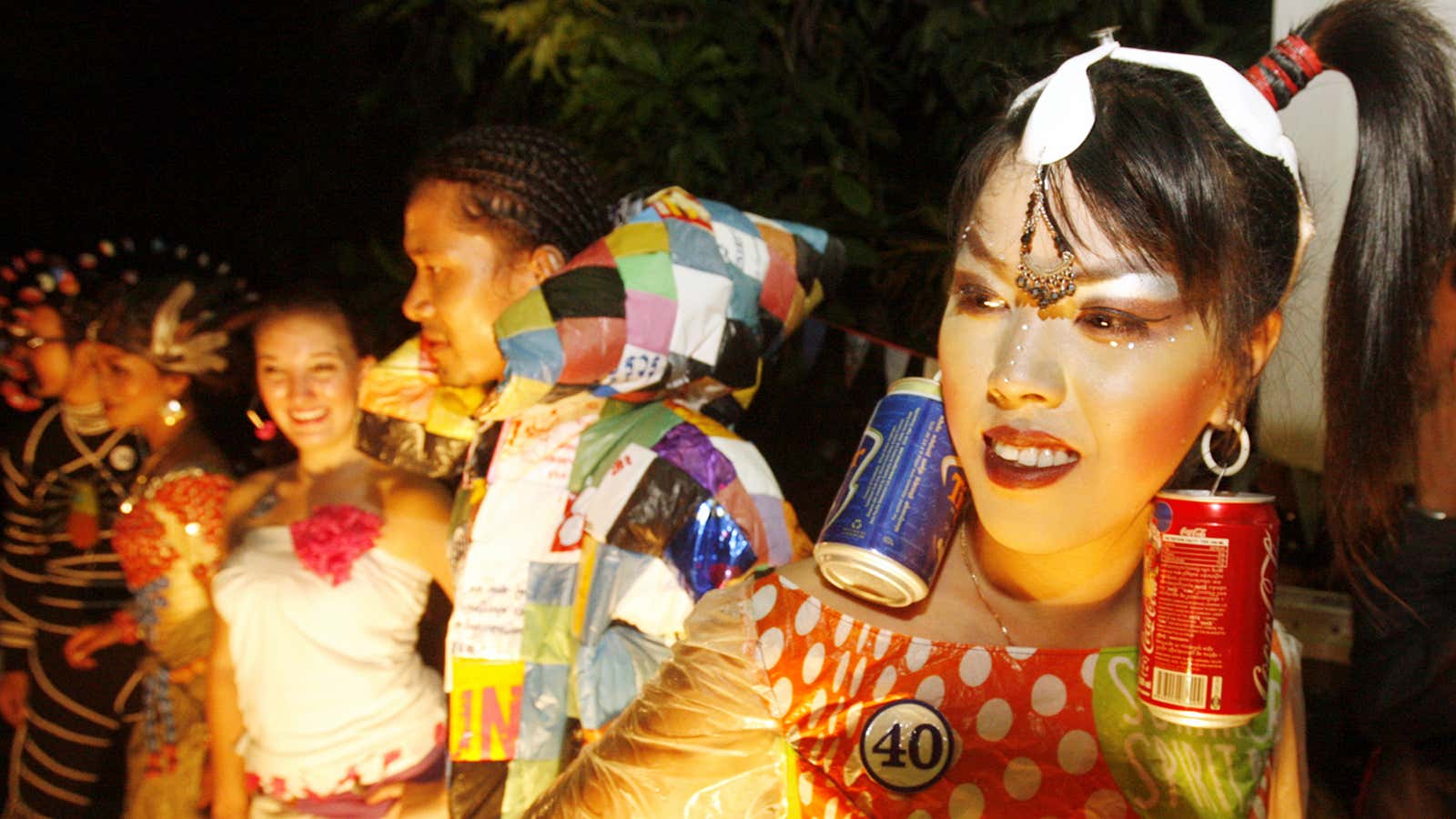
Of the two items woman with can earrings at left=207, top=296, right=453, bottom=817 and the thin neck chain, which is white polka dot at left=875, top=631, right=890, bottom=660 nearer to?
the thin neck chain

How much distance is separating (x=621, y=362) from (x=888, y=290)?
3.73 feet

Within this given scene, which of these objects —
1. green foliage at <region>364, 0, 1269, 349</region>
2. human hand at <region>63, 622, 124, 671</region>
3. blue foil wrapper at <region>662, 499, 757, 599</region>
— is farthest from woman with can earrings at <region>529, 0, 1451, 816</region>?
human hand at <region>63, 622, 124, 671</region>

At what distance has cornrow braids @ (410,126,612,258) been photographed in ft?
5.97

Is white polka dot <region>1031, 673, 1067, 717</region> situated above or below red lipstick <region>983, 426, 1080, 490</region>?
below

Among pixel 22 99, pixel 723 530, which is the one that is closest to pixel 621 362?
pixel 723 530

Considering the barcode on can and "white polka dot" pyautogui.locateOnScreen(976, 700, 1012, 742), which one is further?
"white polka dot" pyautogui.locateOnScreen(976, 700, 1012, 742)

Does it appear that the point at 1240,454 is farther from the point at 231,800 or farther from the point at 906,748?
the point at 231,800

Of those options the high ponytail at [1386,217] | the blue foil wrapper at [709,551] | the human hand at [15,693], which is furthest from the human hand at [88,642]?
the high ponytail at [1386,217]

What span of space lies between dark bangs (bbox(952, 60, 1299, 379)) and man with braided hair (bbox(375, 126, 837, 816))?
27.8 inches

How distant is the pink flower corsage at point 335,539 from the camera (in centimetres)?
191

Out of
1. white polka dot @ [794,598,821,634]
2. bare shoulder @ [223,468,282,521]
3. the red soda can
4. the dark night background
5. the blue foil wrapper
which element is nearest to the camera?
the red soda can

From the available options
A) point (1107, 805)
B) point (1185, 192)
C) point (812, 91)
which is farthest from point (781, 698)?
point (812, 91)

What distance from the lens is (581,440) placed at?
172cm

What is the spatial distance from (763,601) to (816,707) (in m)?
0.13
